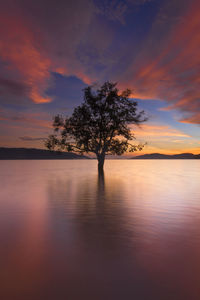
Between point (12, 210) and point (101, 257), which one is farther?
point (12, 210)

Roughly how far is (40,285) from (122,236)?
300cm

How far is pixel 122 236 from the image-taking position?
5.95m

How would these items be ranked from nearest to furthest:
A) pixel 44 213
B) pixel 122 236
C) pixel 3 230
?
pixel 122 236
pixel 3 230
pixel 44 213

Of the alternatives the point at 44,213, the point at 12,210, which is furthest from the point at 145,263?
the point at 12,210

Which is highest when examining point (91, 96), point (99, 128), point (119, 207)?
point (91, 96)

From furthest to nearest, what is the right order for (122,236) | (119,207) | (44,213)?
(119,207), (44,213), (122,236)

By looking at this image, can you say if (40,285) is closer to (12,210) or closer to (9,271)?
(9,271)

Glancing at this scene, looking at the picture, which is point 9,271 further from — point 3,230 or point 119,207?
point 119,207

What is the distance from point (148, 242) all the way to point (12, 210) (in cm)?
689

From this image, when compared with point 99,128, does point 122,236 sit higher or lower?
lower

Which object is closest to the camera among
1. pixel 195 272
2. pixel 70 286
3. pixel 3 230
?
pixel 70 286

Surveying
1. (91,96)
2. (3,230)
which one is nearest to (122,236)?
(3,230)

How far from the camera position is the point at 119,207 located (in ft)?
33.3

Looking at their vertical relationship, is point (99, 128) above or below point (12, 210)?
above
